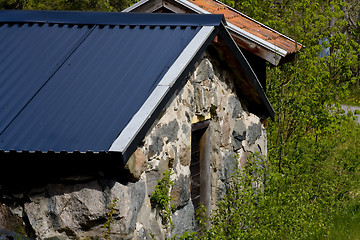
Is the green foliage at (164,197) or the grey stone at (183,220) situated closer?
the green foliage at (164,197)

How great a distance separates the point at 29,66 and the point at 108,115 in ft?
4.04

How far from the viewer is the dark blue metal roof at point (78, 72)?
4.98m

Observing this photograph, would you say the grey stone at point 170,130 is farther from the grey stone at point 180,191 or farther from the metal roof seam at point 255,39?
the metal roof seam at point 255,39

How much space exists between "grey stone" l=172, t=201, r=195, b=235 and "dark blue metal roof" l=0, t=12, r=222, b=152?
149cm

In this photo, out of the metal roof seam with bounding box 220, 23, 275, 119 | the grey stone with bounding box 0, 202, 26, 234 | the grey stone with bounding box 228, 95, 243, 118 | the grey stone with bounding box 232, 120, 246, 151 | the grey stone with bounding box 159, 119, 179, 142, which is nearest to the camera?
the grey stone with bounding box 0, 202, 26, 234

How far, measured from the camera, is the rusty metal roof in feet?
26.9

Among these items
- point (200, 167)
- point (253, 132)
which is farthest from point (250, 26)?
point (200, 167)

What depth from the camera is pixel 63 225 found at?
4867mm

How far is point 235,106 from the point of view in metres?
7.74

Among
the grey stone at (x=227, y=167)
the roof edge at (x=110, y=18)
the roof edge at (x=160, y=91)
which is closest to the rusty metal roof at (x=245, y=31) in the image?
the grey stone at (x=227, y=167)

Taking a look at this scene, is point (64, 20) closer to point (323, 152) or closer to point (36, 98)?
point (36, 98)

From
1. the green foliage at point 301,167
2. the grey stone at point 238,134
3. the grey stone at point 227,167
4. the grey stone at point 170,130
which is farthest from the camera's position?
the grey stone at point 238,134

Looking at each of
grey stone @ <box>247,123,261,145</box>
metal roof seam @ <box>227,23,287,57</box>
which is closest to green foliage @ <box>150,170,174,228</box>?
grey stone @ <box>247,123,261,145</box>

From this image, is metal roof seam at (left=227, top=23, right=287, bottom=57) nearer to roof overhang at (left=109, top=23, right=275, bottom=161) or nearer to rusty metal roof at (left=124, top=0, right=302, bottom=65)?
rusty metal roof at (left=124, top=0, right=302, bottom=65)
